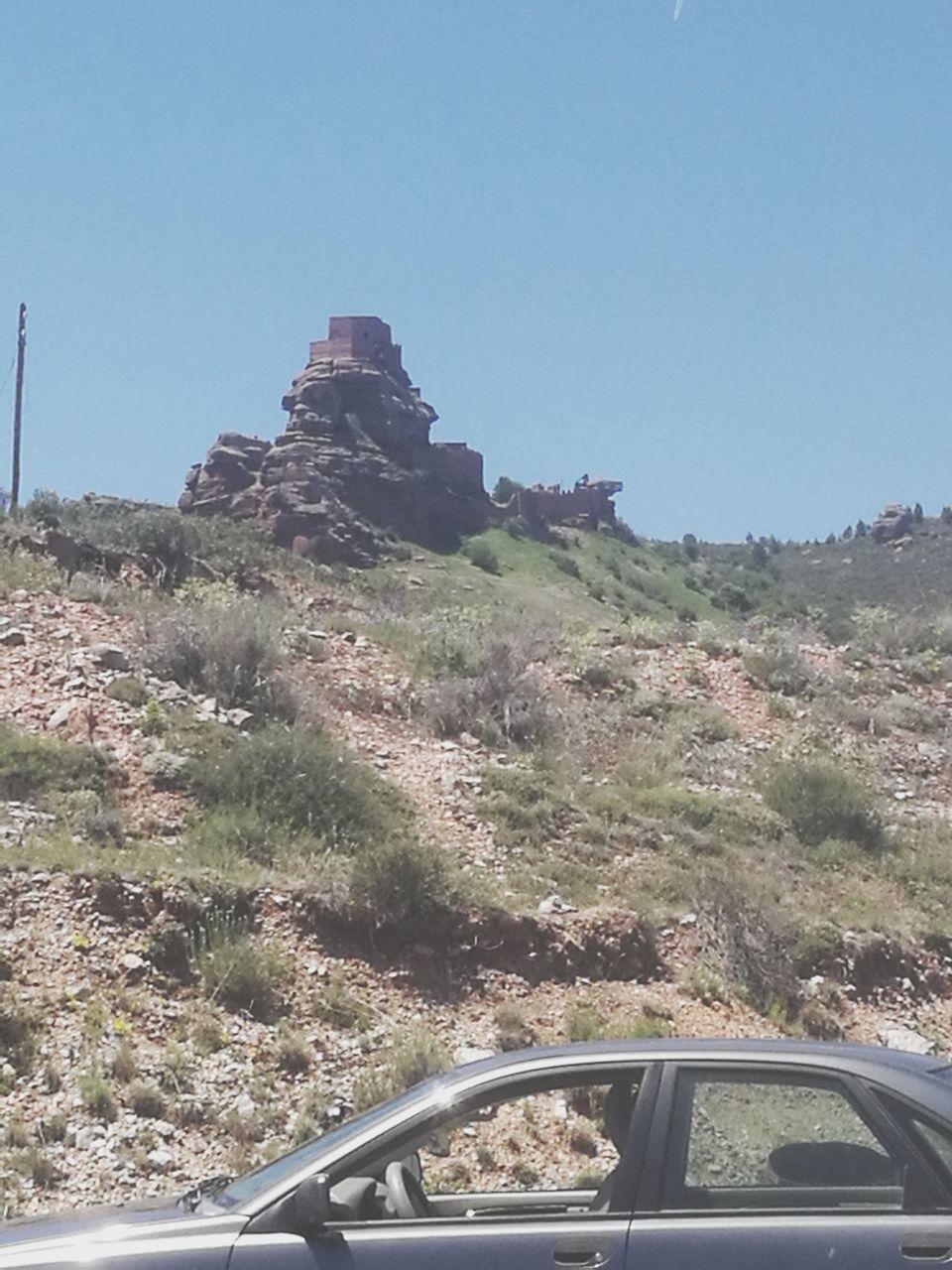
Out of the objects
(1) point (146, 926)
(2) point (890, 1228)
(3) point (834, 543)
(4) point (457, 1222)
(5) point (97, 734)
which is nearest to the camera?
(2) point (890, 1228)

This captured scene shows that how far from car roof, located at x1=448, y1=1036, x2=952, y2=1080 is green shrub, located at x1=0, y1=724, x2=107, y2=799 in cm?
783

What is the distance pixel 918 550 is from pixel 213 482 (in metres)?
29.0

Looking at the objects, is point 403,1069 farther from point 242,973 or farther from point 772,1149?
point 772,1149

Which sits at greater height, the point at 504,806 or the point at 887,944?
the point at 504,806

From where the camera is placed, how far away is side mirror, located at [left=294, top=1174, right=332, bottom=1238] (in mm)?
3631

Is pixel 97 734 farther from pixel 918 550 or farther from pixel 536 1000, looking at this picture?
pixel 918 550

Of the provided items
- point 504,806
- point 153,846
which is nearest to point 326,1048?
point 153,846

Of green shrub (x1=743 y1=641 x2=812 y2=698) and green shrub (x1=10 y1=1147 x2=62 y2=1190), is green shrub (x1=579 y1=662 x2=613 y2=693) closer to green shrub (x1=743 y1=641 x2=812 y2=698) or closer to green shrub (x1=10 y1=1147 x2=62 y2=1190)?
green shrub (x1=743 y1=641 x2=812 y2=698)

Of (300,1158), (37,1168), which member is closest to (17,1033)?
(37,1168)

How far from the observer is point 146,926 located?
9.23m

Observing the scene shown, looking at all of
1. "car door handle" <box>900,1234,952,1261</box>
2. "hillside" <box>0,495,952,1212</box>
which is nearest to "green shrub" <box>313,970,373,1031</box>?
→ "hillside" <box>0,495,952,1212</box>

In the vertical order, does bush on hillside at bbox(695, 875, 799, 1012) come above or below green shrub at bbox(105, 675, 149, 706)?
below

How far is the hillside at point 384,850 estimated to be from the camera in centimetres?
815

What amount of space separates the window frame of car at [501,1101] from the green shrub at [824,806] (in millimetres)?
9619
